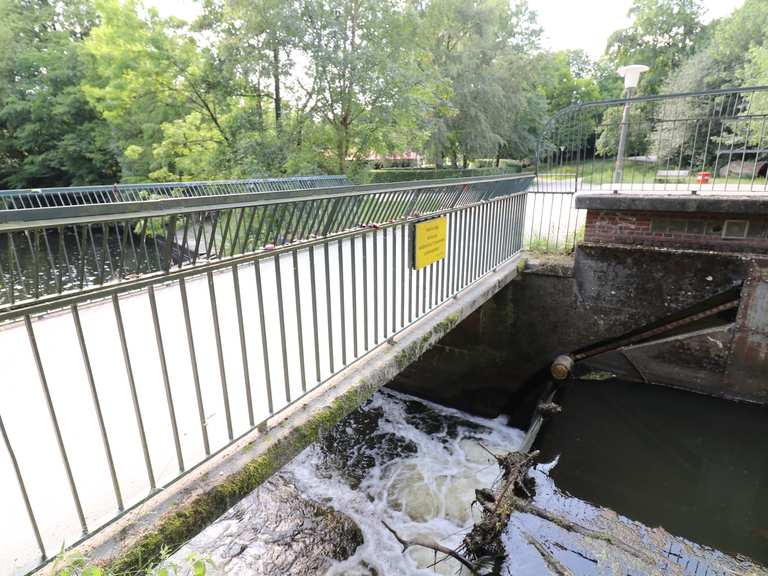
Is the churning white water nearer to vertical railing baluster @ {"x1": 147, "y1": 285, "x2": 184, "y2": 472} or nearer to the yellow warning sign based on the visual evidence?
the yellow warning sign

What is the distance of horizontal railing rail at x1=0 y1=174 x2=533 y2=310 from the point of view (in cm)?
146

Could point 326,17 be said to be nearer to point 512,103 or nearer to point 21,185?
point 512,103

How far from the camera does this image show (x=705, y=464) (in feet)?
16.5

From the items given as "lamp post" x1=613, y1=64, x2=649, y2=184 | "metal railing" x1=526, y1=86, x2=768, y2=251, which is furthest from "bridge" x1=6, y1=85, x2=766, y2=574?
"lamp post" x1=613, y1=64, x2=649, y2=184

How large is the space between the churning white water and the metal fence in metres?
2.28

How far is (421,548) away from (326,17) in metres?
12.2

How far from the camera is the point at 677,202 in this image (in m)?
5.68

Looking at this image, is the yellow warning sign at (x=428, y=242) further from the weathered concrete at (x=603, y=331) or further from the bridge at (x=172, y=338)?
the weathered concrete at (x=603, y=331)

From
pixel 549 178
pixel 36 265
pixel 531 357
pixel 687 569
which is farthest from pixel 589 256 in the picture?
pixel 36 265

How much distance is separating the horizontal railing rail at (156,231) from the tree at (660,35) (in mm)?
41206

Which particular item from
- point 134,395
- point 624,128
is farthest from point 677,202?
point 134,395

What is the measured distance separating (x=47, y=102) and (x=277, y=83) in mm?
18230

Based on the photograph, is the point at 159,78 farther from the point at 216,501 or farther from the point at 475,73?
the point at 475,73

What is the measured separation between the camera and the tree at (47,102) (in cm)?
2283
